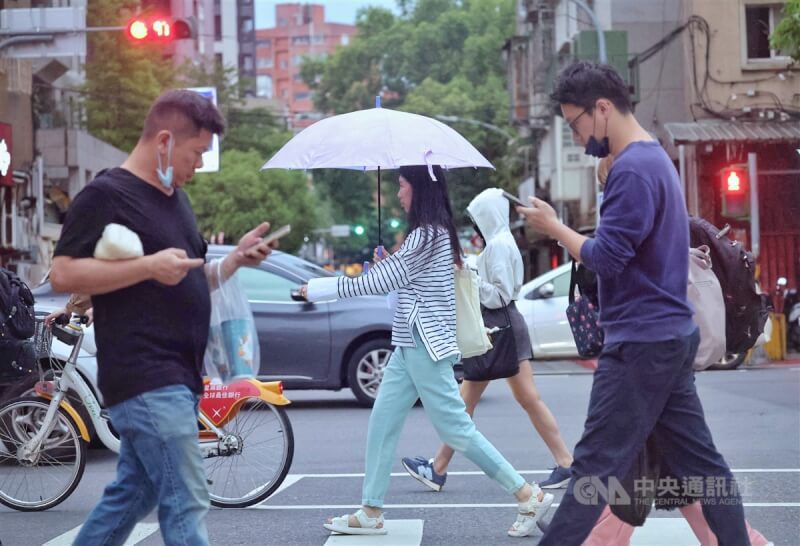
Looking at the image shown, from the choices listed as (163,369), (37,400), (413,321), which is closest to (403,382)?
(413,321)

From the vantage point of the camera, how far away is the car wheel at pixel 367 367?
46.5ft

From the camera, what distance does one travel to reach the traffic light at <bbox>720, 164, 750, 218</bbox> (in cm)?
2352

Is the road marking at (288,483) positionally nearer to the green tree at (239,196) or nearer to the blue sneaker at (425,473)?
the blue sneaker at (425,473)

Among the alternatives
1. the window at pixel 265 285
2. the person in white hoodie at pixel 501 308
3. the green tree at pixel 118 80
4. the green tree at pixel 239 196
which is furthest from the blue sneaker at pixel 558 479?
the green tree at pixel 239 196

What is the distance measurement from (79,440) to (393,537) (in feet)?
6.91

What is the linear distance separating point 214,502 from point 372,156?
2268 millimetres

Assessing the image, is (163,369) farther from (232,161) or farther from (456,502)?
(232,161)

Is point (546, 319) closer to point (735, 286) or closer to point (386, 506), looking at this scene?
point (386, 506)

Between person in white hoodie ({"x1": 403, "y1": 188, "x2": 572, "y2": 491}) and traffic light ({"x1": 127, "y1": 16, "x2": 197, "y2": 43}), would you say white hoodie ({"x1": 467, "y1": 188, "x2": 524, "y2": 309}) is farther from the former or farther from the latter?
traffic light ({"x1": 127, "y1": 16, "x2": 197, "y2": 43})

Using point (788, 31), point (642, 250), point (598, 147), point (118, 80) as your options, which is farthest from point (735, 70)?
point (642, 250)

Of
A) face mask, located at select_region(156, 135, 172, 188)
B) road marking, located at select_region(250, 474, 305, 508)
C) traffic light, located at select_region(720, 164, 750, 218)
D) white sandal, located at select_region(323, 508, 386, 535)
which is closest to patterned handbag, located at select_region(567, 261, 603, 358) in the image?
white sandal, located at select_region(323, 508, 386, 535)

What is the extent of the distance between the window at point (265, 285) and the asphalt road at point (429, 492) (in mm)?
1204

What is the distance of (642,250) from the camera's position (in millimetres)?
5035

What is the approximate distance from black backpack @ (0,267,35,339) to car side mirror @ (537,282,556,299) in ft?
48.7
